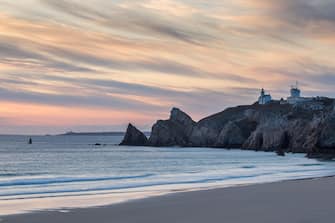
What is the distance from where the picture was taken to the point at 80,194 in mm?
23719

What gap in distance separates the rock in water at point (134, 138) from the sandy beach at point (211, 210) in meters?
136

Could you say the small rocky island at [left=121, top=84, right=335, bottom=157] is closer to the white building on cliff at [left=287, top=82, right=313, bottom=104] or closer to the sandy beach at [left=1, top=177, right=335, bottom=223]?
the white building on cliff at [left=287, top=82, right=313, bottom=104]

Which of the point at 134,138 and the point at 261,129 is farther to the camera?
the point at 134,138

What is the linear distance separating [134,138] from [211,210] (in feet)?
473

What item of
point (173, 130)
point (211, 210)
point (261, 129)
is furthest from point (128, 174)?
point (173, 130)

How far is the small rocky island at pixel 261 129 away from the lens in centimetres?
9529

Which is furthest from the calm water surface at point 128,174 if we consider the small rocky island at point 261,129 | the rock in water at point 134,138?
the rock in water at point 134,138

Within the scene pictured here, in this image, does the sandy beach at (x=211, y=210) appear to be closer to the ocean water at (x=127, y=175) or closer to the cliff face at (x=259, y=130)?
the ocean water at (x=127, y=175)

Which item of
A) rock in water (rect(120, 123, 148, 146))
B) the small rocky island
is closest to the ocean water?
the small rocky island

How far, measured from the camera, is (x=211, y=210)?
56.0 feet

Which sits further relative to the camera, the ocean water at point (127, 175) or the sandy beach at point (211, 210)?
the ocean water at point (127, 175)

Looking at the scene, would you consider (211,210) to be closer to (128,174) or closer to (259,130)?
(128,174)

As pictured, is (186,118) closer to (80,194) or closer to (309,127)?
(309,127)

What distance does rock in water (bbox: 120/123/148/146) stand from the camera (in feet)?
520
